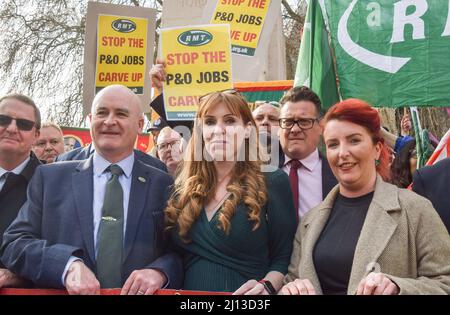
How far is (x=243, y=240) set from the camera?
3.30 metres

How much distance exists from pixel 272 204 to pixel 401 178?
2384mm

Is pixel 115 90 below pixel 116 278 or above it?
above

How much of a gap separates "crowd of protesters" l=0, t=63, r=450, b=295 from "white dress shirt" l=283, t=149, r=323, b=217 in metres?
0.52

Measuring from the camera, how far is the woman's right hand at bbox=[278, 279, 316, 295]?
3010 mm

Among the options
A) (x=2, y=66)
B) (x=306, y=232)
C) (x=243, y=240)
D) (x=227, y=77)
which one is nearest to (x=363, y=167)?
(x=306, y=232)

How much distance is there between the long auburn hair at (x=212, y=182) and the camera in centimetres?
337

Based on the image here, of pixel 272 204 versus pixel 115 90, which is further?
pixel 115 90

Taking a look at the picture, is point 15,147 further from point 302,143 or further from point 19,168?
point 302,143

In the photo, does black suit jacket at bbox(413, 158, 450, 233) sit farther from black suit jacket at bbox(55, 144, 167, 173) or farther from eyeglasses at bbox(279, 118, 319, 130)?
black suit jacket at bbox(55, 144, 167, 173)

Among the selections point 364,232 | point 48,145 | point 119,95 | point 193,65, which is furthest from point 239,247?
point 48,145

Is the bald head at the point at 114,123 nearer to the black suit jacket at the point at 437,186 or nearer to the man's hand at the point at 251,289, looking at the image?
the man's hand at the point at 251,289

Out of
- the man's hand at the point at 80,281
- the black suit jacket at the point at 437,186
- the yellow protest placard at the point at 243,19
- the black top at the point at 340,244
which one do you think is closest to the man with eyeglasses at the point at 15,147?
the man's hand at the point at 80,281
